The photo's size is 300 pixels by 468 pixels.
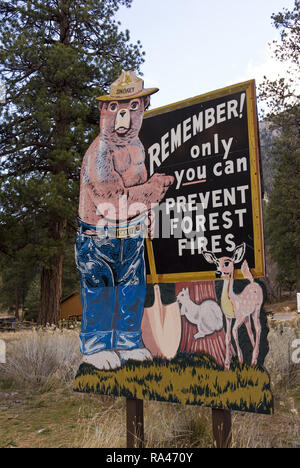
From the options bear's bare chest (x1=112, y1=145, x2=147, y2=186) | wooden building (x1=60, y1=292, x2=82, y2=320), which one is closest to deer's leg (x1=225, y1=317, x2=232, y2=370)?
bear's bare chest (x1=112, y1=145, x2=147, y2=186)

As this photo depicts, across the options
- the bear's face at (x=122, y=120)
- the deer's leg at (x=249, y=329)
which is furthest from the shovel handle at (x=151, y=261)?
the bear's face at (x=122, y=120)

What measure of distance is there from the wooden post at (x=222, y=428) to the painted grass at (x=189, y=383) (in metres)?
0.12

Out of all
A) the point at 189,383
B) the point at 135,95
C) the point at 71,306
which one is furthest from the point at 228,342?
the point at 71,306

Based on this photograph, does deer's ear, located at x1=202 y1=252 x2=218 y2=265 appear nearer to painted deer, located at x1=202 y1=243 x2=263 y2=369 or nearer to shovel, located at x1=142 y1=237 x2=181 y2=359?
painted deer, located at x1=202 y1=243 x2=263 y2=369

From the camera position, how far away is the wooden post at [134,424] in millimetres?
4215

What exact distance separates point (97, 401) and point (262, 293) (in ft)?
12.5

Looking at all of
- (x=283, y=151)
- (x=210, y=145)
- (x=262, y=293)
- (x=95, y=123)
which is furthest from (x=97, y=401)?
(x=283, y=151)

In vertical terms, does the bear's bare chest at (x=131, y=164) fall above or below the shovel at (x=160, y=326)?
above

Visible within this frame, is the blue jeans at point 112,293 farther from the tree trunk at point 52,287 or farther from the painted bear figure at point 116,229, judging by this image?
the tree trunk at point 52,287

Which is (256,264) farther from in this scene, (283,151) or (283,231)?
(283,231)

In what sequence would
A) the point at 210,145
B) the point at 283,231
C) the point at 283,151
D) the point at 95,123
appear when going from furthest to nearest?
the point at 283,231, the point at 283,151, the point at 95,123, the point at 210,145

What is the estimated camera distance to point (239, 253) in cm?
395

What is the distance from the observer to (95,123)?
14508 mm

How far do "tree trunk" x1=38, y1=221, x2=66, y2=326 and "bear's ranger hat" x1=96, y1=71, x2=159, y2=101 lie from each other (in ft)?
28.8
